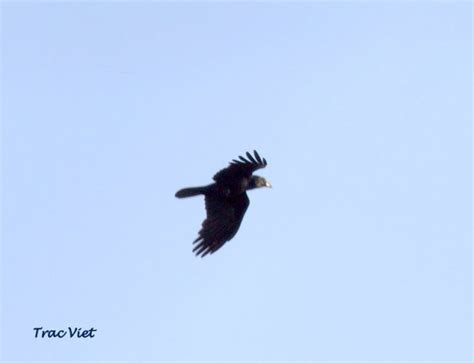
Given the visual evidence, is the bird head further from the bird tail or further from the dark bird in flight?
the bird tail

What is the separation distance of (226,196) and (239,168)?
55 cm

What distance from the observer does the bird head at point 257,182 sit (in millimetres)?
14203

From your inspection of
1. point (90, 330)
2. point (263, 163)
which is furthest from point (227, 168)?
point (90, 330)

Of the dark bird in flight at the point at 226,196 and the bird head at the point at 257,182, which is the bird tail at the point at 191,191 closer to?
the dark bird in flight at the point at 226,196

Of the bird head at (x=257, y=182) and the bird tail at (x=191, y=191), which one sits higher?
the bird head at (x=257, y=182)

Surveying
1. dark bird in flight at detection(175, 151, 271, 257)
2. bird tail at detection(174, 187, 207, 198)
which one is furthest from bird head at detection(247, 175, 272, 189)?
bird tail at detection(174, 187, 207, 198)

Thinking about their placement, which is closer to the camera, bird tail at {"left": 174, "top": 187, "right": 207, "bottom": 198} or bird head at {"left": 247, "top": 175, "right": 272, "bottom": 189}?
bird tail at {"left": 174, "top": 187, "right": 207, "bottom": 198}

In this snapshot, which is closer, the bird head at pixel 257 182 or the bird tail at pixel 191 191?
the bird tail at pixel 191 191

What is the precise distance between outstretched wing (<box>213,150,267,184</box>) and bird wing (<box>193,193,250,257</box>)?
0.35 meters

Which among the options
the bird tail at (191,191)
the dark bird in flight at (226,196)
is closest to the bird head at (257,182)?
the dark bird in flight at (226,196)

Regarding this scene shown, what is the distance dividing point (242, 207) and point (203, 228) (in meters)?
0.88

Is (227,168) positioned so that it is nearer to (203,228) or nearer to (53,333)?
(203,228)

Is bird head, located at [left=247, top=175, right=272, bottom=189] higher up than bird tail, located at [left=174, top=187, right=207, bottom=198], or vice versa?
bird head, located at [left=247, top=175, right=272, bottom=189]

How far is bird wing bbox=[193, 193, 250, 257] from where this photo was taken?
44.7 ft
